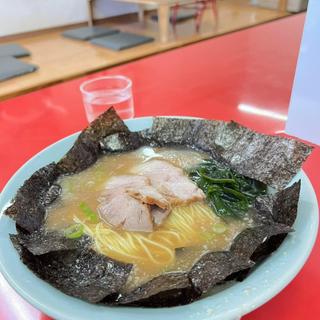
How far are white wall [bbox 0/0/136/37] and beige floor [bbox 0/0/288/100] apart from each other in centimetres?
11

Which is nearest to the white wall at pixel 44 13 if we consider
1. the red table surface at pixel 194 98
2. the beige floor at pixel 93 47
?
the beige floor at pixel 93 47

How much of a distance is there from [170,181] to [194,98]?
690 mm

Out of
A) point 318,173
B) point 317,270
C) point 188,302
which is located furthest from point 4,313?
point 318,173

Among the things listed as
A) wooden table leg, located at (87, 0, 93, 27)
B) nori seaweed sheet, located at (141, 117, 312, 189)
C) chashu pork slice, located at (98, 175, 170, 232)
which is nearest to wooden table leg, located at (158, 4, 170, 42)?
wooden table leg, located at (87, 0, 93, 27)

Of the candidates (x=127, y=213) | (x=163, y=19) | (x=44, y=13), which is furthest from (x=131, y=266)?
(x=44, y=13)

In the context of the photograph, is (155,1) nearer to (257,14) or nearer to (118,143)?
(257,14)

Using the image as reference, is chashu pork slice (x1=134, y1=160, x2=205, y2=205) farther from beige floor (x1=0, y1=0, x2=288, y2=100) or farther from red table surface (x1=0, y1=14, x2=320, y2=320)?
beige floor (x1=0, y1=0, x2=288, y2=100)

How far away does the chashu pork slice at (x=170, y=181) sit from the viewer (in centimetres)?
84

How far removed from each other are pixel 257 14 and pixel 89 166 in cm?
459

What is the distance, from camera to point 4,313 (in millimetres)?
707

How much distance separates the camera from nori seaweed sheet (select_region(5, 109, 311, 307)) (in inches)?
23.1

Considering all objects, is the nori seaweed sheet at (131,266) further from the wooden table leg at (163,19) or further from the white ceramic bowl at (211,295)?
the wooden table leg at (163,19)

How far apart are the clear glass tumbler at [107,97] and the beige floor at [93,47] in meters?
0.87

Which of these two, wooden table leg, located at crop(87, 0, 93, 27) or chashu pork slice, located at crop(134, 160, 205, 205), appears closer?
chashu pork slice, located at crop(134, 160, 205, 205)
